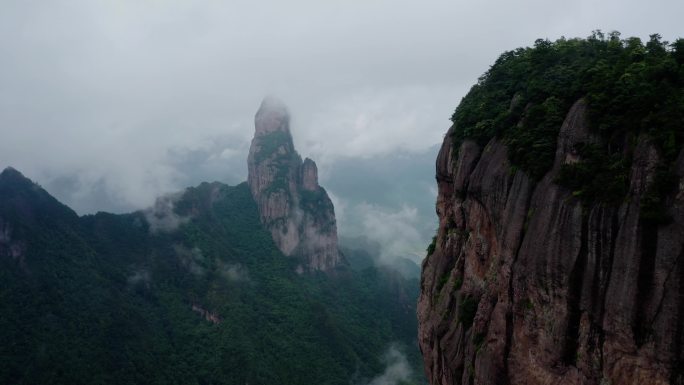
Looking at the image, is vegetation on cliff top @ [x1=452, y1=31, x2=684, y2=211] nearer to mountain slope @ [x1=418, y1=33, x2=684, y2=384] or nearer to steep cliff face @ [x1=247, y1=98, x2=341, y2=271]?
mountain slope @ [x1=418, y1=33, x2=684, y2=384]

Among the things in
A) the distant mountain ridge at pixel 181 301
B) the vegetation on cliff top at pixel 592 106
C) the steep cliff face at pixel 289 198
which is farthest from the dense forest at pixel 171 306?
the vegetation on cliff top at pixel 592 106

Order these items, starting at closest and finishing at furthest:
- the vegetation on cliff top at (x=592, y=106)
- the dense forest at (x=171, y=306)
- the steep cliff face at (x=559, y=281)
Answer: the steep cliff face at (x=559, y=281)
the vegetation on cliff top at (x=592, y=106)
the dense forest at (x=171, y=306)

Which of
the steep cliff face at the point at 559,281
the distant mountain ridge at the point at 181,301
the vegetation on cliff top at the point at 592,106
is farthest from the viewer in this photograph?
the distant mountain ridge at the point at 181,301

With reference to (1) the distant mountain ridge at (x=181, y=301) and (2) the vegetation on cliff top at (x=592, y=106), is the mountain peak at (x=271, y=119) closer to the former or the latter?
(1) the distant mountain ridge at (x=181, y=301)

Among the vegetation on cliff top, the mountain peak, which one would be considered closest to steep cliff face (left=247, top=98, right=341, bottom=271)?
the mountain peak

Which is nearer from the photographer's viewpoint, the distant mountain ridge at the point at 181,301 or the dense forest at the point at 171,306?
the dense forest at the point at 171,306
